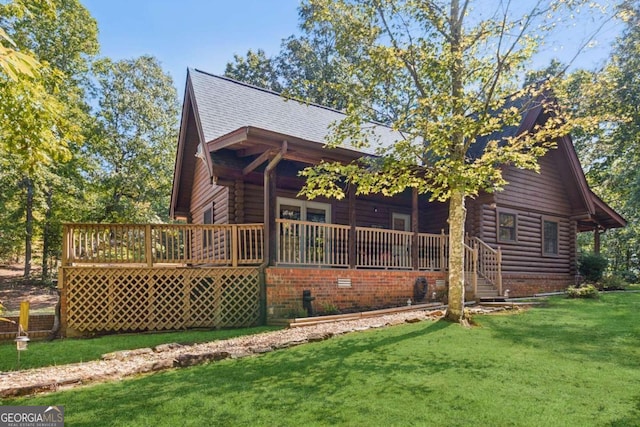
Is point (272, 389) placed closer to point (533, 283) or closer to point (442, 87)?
point (442, 87)

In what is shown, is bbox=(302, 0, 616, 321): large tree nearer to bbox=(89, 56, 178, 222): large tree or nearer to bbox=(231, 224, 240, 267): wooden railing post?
bbox=(231, 224, 240, 267): wooden railing post

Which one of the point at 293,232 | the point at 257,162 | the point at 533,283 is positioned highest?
the point at 257,162

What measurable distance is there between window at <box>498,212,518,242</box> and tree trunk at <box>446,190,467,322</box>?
21.9ft

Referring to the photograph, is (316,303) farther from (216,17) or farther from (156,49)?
(156,49)

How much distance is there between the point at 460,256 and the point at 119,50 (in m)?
24.5

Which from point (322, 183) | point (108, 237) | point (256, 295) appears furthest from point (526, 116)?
point (108, 237)

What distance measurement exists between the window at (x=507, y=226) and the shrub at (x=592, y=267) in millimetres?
4185

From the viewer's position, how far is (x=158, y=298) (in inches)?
340

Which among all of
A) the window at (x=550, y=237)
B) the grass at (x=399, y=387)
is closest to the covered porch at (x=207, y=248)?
the grass at (x=399, y=387)

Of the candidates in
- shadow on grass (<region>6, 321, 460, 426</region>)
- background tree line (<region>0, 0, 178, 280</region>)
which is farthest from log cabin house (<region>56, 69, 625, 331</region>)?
background tree line (<region>0, 0, 178, 280</region>)

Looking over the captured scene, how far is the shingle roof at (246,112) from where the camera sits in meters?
10.9

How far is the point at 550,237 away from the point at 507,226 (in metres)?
2.78

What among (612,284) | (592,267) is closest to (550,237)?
(592,267)

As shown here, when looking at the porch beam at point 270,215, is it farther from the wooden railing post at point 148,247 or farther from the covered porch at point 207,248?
the wooden railing post at point 148,247
